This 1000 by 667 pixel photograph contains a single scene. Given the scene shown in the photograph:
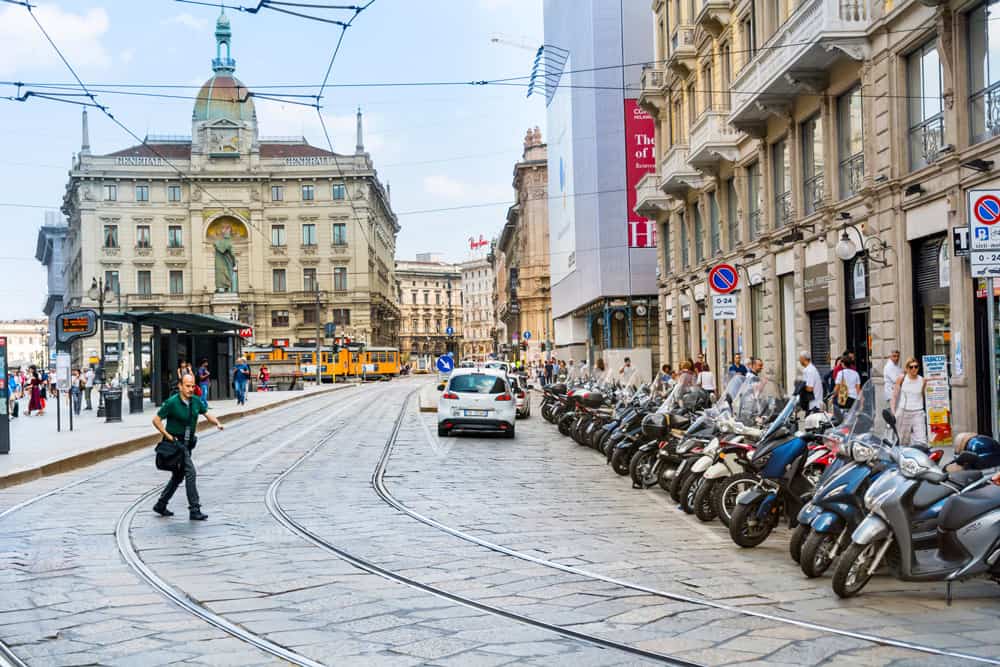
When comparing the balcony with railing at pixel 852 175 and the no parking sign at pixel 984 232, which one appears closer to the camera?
the no parking sign at pixel 984 232

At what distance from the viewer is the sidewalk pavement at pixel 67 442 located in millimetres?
16344

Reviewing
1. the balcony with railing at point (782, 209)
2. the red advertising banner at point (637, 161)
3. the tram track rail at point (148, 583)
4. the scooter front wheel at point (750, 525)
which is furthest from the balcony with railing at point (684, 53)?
the scooter front wheel at point (750, 525)

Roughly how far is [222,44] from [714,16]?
74.7 m

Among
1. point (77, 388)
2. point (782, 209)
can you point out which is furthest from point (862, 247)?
point (77, 388)

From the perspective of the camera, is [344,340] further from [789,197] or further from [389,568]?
[389,568]

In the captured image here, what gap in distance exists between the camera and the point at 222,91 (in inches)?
3524

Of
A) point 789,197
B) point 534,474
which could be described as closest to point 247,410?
point 789,197

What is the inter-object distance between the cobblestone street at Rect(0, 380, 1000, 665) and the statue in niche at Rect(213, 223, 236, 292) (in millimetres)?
79152

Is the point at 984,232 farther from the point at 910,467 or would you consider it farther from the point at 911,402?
the point at 911,402

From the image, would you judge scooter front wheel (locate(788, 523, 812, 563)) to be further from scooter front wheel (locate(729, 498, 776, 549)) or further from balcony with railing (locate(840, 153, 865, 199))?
balcony with railing (locate(840, 153, 865, 199))

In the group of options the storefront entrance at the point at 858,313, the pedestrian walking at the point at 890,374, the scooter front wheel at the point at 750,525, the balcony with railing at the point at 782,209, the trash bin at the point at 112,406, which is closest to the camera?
the scooter front wheel at the point at 750,525

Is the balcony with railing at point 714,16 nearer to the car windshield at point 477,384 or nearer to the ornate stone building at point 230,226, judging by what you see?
the car windshield at point 477,384

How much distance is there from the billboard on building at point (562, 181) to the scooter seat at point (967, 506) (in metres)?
43.0

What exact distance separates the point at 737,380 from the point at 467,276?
165 m
